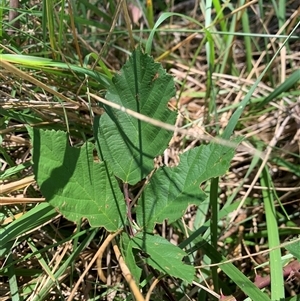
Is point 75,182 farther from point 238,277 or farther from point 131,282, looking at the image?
point 238,277

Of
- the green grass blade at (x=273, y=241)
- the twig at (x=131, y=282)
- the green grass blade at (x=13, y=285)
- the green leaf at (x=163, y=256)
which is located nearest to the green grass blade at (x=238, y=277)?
the green grass blade at (x=273, y=241)

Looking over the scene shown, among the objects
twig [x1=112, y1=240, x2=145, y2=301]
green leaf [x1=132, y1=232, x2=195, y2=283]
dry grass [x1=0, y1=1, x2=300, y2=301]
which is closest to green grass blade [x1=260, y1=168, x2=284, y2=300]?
dry grass [x1=0, y1=1, x2=300, y2=301]

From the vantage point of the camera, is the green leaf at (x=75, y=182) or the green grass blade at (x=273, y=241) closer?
the green leaf at (x=75, y=182)

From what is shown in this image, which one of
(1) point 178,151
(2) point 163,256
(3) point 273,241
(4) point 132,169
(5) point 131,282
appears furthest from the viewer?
(1) point 178,151

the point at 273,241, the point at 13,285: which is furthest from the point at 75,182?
the point at 273,241

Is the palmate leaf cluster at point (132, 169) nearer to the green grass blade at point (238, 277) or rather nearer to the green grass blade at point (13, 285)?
the green grass blade at point (238, 277)

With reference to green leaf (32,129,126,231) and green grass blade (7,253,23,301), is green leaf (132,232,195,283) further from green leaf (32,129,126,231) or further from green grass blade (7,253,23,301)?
green grass blade (7,253,23,301)

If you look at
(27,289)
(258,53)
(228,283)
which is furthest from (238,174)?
(27,289)
